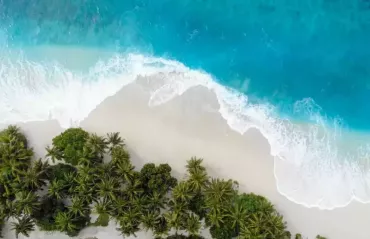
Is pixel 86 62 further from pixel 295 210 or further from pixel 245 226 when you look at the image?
pixel 295 210

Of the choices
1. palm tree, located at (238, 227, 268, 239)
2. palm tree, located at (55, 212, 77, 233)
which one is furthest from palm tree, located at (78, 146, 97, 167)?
palm tree, located at (238, 227, 268, 239)

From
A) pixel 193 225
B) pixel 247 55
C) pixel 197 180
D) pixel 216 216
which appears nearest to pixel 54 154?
pixel 197 180

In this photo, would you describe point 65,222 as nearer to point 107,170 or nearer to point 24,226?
point 24,226

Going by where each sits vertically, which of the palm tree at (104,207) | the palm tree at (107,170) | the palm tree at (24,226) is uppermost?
the palm tree at (107,170)

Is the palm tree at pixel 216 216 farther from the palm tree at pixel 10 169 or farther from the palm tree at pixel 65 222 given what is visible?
the palm tree at pixel 10 169

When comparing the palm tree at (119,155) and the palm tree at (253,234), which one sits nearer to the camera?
the palm tree at (253,234)

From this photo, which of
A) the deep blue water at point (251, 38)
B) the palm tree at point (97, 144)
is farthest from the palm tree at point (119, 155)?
the deep blue water at point (251, 38)

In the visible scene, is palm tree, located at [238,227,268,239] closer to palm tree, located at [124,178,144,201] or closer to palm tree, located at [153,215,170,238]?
palm tree, located at [153,215,170,238]
